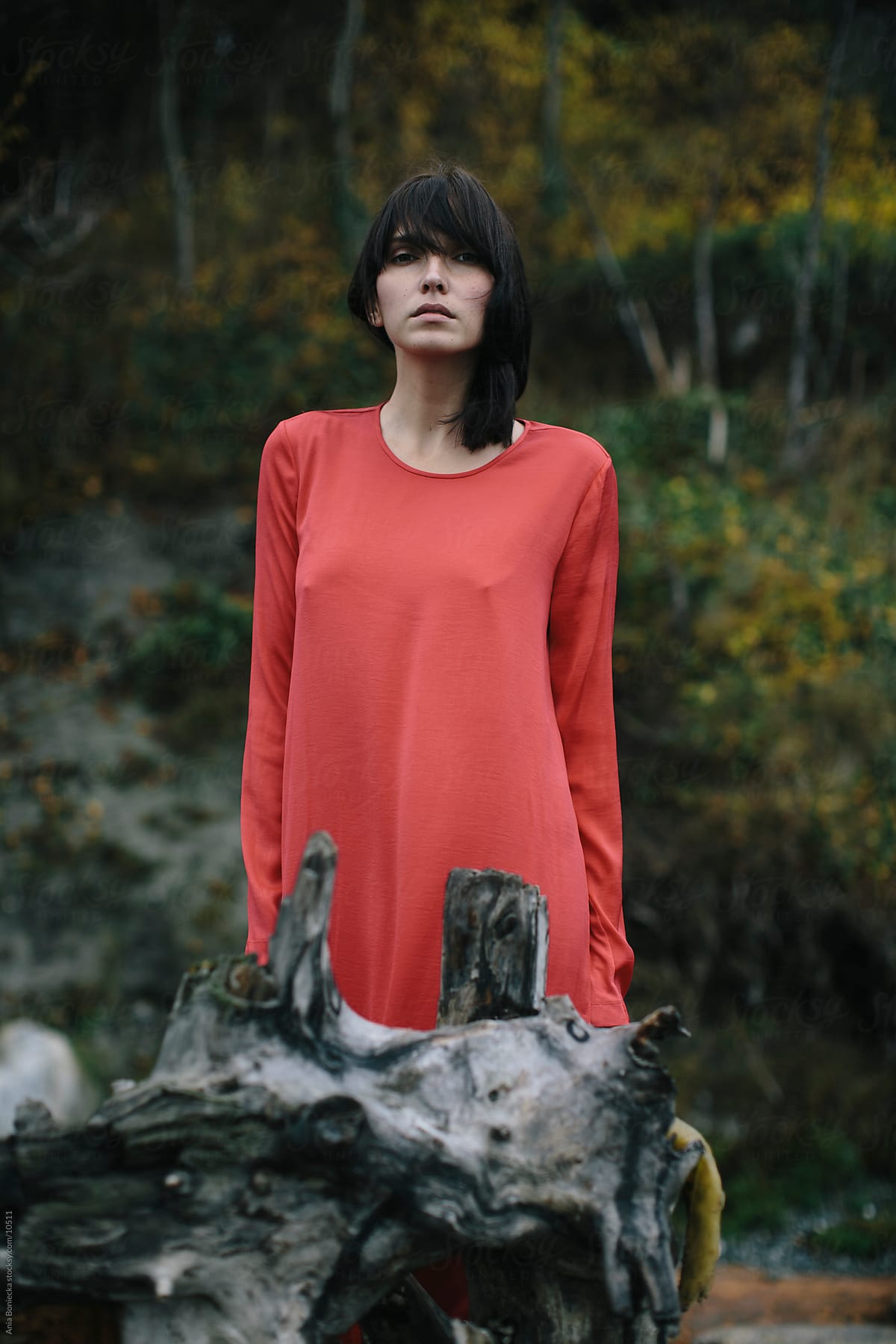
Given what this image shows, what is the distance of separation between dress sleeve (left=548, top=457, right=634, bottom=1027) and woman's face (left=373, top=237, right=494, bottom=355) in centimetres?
34

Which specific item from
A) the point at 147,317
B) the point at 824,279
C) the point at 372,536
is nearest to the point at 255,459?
the point at 147,317

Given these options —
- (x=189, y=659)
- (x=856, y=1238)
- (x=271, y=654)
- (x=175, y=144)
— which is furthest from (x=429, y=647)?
(x=175, y=144)

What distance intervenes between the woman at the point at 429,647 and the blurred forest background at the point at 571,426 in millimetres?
2998

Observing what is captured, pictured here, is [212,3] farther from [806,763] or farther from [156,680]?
[806,763]

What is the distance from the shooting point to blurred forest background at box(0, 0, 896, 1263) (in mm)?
4914

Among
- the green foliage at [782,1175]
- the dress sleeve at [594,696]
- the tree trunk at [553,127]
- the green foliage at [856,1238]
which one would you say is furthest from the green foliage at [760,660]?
the dress sleeve at [594,696]

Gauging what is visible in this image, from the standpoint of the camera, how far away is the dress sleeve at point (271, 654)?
1851 mm

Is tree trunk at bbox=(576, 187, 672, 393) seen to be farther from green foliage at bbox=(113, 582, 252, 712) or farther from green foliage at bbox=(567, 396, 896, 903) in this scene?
green foliage at bbox=(113, 582, 252, 712)

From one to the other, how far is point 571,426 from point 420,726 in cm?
623

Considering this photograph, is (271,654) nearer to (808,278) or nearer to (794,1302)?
(794,1302)

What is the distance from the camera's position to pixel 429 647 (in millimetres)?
1745

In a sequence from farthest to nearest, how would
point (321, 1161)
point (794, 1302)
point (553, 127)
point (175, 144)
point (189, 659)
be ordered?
1. point (553, 127)
2. point (175, 144)
3. point (189, 659)
4. point (794, 1302)
5. point (321, 1161)

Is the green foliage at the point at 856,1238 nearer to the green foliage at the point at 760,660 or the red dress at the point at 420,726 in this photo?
the green foliage at the point at 760,660

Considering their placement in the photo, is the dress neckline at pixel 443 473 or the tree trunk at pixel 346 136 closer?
the dress neckline at pixel 443 473
